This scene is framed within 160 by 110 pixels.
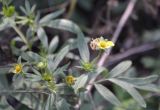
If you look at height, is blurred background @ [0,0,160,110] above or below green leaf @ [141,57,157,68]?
above

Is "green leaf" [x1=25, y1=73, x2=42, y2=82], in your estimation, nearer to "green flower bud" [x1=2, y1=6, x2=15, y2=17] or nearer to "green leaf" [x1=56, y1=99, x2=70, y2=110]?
"green leaf" [x1=56, y1=99, x2=70, y2=110]

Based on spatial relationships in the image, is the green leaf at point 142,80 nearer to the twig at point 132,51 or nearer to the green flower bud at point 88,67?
the green flower bud at point 88,67

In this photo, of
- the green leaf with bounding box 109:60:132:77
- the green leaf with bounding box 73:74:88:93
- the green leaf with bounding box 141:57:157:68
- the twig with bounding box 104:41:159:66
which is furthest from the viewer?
the green leaf with bounding box 141:57:157:68

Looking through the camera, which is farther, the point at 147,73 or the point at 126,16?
the point at 147,73

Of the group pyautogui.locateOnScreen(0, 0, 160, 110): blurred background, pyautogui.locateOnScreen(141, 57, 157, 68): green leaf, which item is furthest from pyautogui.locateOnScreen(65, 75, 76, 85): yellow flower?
pyautogui.locateOnScreen(141, 57, 157, 68): green leaf

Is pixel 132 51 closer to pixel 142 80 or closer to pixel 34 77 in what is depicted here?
pixel 142 80

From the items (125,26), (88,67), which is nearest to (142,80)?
(88,67)

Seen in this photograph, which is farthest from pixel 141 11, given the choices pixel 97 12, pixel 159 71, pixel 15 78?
A: pixel 15 78

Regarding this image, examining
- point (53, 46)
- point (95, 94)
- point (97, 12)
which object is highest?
point (53, 46)

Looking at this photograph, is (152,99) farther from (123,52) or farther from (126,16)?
(126,16)
